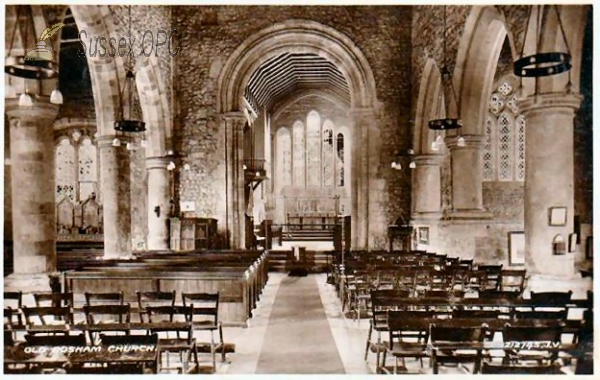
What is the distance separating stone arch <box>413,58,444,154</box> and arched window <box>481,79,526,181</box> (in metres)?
3.28

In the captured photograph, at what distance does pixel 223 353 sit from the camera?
6.39 metres

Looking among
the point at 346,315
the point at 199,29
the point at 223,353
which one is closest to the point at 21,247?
the point at 223,353

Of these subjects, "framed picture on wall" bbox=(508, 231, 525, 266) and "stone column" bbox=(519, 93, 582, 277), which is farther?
"framed picture on wall" bbox=(508, 231, 525, 266)

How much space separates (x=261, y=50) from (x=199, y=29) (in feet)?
6.61

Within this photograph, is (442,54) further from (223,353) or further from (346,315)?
(223,353)

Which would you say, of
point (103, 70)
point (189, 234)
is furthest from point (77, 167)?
point (103, 70)

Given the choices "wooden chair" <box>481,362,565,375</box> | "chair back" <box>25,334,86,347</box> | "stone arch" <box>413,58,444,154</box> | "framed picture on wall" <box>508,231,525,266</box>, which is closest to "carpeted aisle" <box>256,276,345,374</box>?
"chair back" <box>25,334,86,347</box>

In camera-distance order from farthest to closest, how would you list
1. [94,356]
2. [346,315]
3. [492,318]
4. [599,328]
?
1. [346,315]
2. [492,318]
3. [599,328]
4. [94,356]

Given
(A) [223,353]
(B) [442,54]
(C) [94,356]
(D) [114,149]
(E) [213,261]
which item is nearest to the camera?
(C) [94,356]

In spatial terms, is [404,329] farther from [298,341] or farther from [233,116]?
[233,116]

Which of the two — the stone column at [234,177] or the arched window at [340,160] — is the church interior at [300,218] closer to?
the stone column at [234,177]

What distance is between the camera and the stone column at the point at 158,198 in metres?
17.6

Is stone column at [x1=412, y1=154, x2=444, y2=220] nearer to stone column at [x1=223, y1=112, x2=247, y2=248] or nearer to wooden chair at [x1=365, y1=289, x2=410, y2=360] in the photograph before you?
stone column at [x1=223, y1=112, x2=247, y2=248]

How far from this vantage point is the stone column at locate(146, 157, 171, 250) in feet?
57.7
